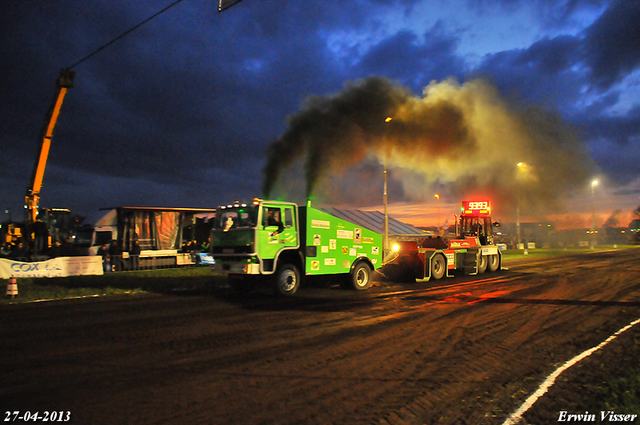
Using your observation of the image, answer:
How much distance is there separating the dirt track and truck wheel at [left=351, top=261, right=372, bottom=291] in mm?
2180

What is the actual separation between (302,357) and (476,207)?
16.6 m

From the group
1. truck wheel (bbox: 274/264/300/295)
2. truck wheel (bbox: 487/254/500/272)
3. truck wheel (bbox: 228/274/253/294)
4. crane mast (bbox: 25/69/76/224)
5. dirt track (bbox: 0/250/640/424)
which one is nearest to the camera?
dirt track (bbox: 0/250/640/424)

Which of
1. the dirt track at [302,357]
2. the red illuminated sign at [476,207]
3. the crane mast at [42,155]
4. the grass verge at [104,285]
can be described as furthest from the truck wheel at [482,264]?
the crane mast at [42,155]

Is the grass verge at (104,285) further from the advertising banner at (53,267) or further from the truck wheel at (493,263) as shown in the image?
the truck wheel at (493,263)

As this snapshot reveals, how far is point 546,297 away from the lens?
37.9 feet

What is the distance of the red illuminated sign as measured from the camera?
20250 mm

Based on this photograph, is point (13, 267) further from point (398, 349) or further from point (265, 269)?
point (398, 349)

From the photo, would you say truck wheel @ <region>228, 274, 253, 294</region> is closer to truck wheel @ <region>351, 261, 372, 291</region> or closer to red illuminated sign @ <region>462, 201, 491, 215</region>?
truck wheel @ <region>351, 261, 372, 291</region>

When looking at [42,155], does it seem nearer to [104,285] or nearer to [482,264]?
[104,285]

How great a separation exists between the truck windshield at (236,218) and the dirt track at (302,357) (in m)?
2.09

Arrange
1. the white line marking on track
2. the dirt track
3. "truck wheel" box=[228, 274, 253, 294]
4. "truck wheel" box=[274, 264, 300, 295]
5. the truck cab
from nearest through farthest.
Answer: the white line marking on track, the dirt track, the truck cab, "truck wheel" box=[274, 264, 300, 295], "truck wheel" box=[228, 274, 253, 294]

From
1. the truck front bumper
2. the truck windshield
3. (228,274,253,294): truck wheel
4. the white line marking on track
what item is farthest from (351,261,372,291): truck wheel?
the white line marking on track

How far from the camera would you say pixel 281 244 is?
38.0 ft

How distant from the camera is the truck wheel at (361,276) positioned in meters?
13.3
